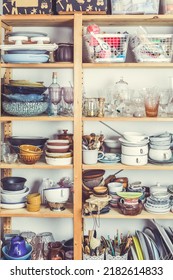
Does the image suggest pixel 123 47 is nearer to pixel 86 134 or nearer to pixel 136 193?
pixel 86 134

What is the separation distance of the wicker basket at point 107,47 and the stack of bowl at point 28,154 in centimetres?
64

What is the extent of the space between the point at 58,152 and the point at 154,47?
827 mm

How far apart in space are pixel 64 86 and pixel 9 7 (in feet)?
1.97

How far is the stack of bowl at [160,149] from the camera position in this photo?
8.73 feet

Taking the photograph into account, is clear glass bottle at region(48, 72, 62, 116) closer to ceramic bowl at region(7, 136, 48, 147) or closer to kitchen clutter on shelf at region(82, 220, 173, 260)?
ceramic bowl at region(7, 136, 48, 147)

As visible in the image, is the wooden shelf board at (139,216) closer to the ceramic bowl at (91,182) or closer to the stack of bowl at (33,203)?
the ceramic bowl at (91,182)

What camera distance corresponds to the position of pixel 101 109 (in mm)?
2629

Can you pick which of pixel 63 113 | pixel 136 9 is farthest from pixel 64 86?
pixel 136 9

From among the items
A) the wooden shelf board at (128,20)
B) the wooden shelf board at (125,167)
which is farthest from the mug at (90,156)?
the wooden shelf board at (128,20)

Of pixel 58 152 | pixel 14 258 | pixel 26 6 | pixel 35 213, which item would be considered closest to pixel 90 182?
pixel 58 152

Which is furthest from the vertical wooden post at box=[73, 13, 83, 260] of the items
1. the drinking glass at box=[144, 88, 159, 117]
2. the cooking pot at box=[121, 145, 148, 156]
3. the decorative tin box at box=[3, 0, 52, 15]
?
the drinking glass at box=[144, 88, 159, 117]

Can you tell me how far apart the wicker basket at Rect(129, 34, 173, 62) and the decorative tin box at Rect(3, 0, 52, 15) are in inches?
21.8

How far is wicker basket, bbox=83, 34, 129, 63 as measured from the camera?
8.46ft

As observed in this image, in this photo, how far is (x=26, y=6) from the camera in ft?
8.42
